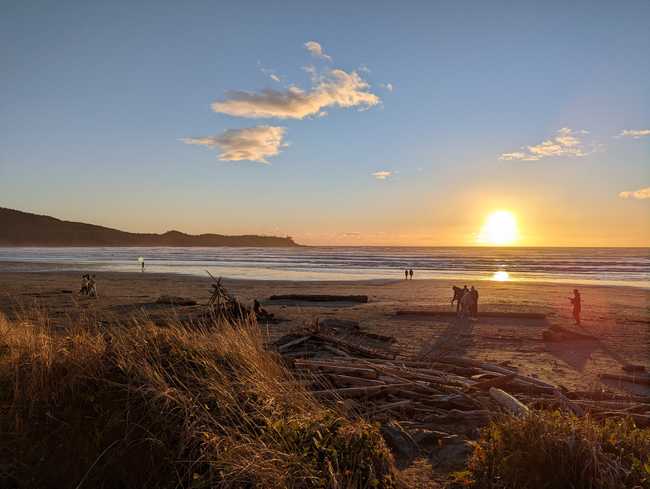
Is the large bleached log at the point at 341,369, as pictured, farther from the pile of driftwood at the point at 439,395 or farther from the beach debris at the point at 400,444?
the beach debris at the point at 400,444

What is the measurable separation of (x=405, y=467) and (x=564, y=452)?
5.50ft

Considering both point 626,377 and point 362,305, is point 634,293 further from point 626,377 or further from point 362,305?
point 626,377

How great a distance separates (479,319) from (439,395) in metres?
11.7

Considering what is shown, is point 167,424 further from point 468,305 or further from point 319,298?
point 319,298

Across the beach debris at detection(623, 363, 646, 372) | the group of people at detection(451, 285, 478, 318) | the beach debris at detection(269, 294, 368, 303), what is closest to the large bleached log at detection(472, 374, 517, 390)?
the beach debris at detection(623, 363, 646, 372)

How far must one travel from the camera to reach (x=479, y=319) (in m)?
17.4

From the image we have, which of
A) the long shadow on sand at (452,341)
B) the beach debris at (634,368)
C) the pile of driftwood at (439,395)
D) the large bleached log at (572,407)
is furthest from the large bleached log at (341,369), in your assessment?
the beach debris at (634,368)

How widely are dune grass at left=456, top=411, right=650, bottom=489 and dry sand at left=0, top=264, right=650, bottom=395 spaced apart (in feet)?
16.7

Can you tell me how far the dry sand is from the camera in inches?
419

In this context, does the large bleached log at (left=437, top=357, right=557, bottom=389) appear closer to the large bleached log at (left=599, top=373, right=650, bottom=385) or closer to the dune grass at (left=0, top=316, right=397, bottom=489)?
the large bleached log at (left=599, top=373, right=650, bottom=385)

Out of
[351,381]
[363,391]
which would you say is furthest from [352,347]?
[363,391]

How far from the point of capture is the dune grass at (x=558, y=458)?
3.59m

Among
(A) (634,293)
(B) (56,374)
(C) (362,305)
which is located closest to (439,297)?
(C) (362,305)

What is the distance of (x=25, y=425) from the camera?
15.3 ft
